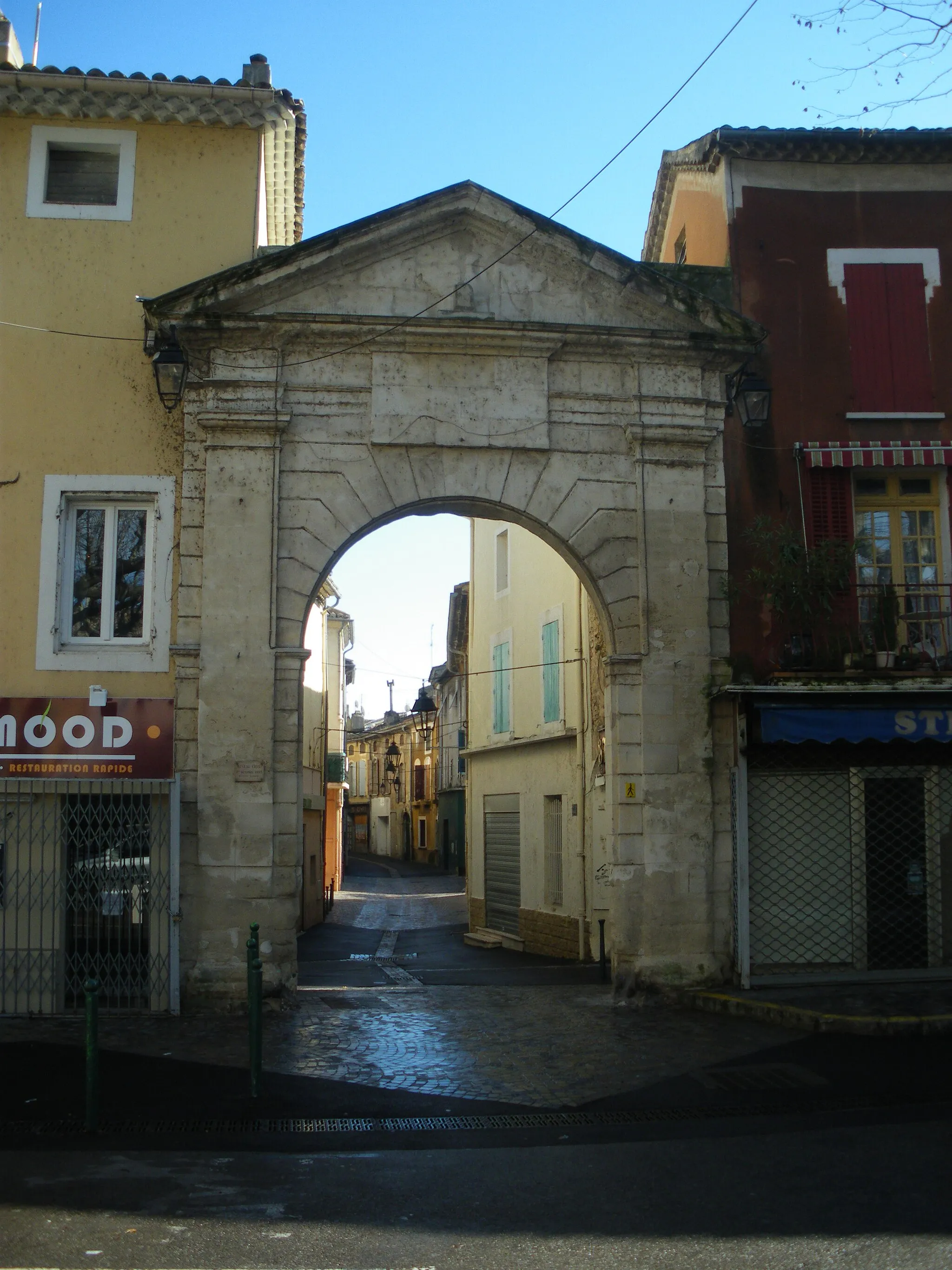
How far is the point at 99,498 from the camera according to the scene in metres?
11.7

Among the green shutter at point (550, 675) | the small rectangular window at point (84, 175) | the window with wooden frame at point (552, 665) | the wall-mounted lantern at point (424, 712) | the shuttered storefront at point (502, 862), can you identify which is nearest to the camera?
the small rectangular window at point (84, 175)

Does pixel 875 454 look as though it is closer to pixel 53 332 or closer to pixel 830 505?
pixel 830 505

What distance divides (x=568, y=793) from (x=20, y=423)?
9834 millimetres

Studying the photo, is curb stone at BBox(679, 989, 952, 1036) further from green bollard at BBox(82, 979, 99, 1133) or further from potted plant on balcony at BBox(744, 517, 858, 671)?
green bollard at BBox(82, 979, 99, 1133)

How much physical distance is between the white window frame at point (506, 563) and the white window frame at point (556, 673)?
241 cm

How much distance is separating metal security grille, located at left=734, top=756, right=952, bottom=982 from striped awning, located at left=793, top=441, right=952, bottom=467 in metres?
3.12

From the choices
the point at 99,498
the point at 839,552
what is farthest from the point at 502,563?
the point at 99,498

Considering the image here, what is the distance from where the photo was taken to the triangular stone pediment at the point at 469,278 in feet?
38.0

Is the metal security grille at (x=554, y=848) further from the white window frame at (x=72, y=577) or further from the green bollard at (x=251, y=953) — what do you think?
the green bollard at (x=251, y=953)

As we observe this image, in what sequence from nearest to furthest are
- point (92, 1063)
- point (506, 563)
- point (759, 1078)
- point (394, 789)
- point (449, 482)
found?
point (92, 1063) → point (759, 1078) → point (449, 482) → point (506, 563) → point (394, 789)

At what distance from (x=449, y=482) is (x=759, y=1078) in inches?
242

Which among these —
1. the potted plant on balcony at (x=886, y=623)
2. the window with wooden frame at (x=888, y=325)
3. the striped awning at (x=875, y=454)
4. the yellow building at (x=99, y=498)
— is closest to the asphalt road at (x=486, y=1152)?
the yellow building at (x=99, y=498)

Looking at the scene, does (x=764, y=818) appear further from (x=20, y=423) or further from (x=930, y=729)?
(x=20, y=423)

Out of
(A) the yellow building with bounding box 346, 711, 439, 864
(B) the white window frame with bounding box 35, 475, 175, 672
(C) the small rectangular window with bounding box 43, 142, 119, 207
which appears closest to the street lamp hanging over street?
(B) the white window frame with bounding box 35, 475, 175, 672
